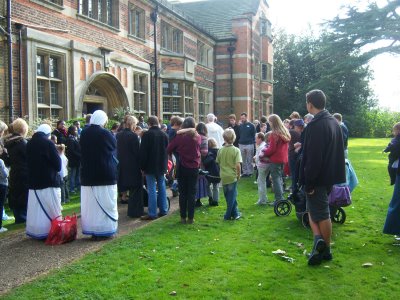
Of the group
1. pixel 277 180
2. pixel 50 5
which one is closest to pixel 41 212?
pixel 277 180

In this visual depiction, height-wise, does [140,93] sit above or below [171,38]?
below

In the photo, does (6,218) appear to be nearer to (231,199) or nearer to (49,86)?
(231,199)

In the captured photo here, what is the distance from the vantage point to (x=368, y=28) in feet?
107

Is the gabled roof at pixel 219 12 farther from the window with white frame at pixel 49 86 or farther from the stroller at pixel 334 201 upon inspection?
the stroller at pixel 334 201

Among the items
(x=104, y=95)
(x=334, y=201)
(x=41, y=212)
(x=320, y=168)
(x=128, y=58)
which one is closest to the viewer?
(x=320, y=168)

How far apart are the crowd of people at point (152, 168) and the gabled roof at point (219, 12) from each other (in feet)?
72.7

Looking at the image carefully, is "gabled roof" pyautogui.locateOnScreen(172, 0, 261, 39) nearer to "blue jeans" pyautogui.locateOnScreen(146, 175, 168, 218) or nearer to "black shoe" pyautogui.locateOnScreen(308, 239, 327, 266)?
"blue jeans" pyautogui.locateOnScreen(146, 175, 168, 218)

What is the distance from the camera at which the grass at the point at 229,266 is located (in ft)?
→ 15.7

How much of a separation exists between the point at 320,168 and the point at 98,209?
3.42 metres

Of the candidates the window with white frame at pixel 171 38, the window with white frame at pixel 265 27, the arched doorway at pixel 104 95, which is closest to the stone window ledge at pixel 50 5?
the arched doorway at pixel 104 95

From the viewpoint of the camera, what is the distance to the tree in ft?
104

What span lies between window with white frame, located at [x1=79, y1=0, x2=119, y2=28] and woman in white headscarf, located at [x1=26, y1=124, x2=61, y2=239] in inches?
375

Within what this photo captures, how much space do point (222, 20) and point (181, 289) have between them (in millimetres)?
29669

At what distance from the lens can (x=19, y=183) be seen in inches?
326
